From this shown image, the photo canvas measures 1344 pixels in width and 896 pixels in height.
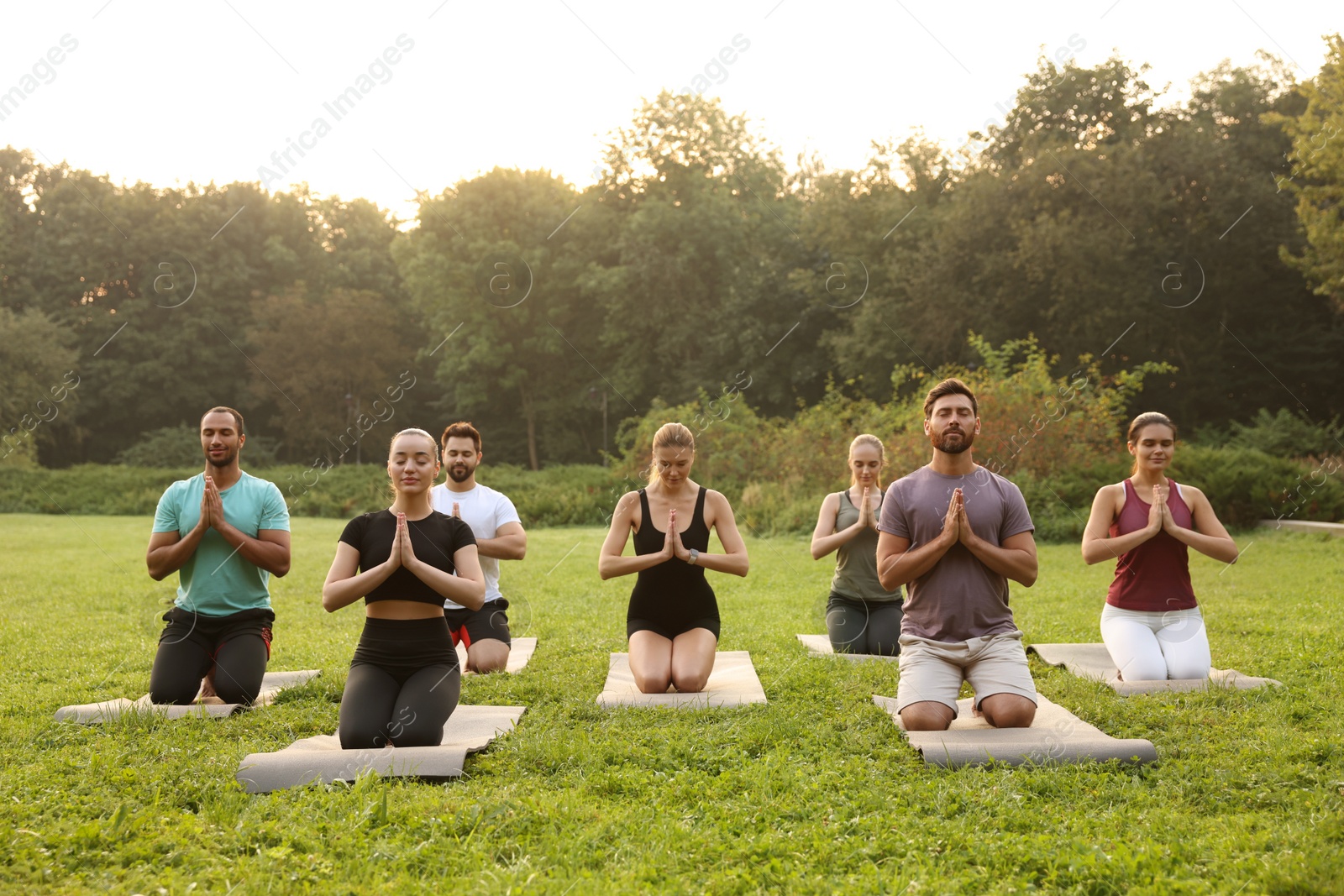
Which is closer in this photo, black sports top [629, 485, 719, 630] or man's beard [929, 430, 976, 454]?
man's beard [929, 430, 976, 454]

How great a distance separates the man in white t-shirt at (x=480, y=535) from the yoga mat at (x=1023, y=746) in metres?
3.19

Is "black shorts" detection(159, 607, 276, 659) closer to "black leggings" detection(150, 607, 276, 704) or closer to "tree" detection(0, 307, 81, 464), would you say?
"black leggings" detection(150, 607, 276, 704)

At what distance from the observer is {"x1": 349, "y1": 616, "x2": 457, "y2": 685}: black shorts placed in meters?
5.35

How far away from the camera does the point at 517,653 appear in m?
8.04

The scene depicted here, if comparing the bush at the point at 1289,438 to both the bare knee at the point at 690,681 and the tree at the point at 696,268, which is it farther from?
the bare knee at the point at 690,681

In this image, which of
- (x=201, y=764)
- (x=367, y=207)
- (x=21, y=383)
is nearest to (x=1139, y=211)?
(x=201, y=764)

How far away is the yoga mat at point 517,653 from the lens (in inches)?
292

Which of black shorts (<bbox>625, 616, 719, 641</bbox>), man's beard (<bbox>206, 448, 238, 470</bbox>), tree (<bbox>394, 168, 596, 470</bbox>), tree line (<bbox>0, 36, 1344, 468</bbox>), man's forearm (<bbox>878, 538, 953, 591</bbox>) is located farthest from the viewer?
tree (<bbox>394, 168, 596, 470</bbox>)

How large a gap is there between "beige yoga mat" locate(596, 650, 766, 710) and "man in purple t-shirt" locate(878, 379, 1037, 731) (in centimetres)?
117

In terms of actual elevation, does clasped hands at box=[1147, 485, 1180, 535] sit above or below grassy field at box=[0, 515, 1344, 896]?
above

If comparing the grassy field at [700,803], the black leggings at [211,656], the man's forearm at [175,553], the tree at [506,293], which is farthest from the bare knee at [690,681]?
the tree at [506,293]

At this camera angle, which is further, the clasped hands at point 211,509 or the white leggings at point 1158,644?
the white leggings at point 1158,644

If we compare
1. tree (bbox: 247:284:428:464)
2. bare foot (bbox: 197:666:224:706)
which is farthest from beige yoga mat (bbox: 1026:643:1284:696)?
tree (bbox: 247:284:428:464)

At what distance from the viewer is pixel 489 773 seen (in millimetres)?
4750
